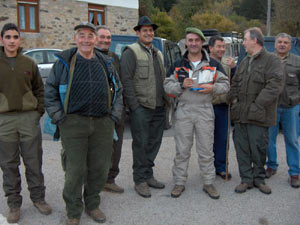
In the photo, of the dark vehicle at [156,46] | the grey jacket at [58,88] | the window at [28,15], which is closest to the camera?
the grey jacket at [58,88]

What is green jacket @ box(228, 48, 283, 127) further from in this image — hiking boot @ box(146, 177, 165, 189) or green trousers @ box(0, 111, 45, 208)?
green trousers @ box(0, 111, 45, 208)

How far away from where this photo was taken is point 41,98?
13.3 feet

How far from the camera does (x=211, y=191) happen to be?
4.53m

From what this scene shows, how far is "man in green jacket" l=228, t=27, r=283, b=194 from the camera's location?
14.4ft

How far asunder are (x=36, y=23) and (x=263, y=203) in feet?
53.0

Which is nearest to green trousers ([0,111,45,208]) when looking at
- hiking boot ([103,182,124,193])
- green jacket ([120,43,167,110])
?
hiking boot ([103,182,124,193])

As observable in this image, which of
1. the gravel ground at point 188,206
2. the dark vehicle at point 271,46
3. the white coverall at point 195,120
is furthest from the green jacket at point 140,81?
the dark vehicle at point 271,46

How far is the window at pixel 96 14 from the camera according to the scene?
20.0m

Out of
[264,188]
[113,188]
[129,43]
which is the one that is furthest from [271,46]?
[113,188]

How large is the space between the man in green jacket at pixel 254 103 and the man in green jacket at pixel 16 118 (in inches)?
98.6

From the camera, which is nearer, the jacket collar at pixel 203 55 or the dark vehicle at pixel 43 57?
the jacket collar at pixel 203 55

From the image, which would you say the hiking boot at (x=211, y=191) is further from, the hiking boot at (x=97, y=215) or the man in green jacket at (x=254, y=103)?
the hiking boot at (x=97, y=215)

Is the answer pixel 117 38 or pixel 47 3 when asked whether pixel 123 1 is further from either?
pixel 117 38

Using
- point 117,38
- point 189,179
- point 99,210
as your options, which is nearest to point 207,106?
point 189,179
